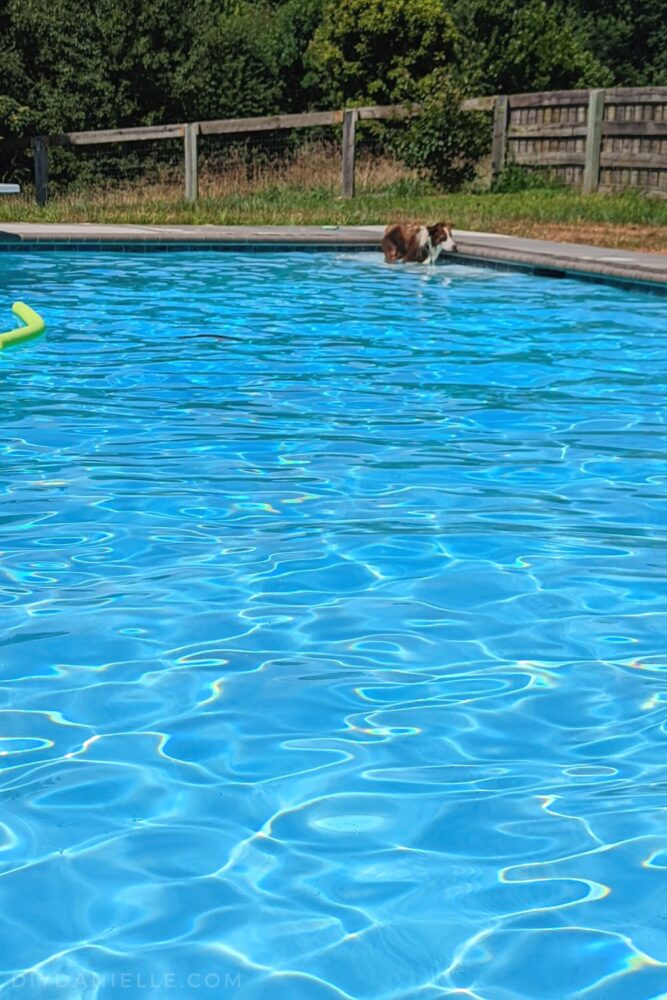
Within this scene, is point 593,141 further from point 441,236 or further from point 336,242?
point 441,236

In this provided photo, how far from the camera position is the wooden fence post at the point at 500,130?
1939cm

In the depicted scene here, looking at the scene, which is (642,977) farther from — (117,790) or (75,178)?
(75,178)

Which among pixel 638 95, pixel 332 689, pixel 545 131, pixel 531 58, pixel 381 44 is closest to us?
pixel 332 689

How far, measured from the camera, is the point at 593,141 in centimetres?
1812

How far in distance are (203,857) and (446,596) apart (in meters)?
1.75

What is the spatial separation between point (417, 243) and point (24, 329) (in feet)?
17.1

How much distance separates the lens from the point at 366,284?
1191 cm

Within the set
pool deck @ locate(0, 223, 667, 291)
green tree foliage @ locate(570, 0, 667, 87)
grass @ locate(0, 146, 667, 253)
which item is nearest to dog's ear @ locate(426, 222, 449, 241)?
pool deck @ locate(0, 223, 667, 291)

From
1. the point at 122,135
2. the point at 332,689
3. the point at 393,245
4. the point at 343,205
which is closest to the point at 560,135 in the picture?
the point at 343,205

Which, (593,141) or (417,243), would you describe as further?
(593,141)

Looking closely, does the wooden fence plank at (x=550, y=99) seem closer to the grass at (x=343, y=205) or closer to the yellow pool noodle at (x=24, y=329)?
the grass at (x=343, y=205)

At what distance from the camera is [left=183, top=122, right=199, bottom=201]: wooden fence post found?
19.3 m

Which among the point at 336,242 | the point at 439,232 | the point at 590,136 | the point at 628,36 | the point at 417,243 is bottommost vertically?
Answer: the point at 336,242

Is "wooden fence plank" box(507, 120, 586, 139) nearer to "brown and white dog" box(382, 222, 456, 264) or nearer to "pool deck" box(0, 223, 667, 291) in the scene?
"pool deck" box(0, 223, 667, 291)
